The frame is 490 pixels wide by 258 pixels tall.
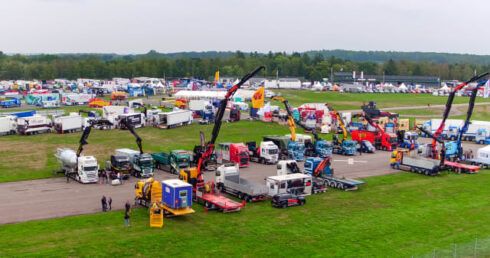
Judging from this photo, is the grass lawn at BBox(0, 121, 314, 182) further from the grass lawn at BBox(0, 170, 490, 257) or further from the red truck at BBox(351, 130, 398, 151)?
the grass lawn at BBox(0, 170, 490, 257)

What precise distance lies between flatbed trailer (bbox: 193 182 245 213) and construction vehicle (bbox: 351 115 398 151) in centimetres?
2911

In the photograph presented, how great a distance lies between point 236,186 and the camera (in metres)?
35.8

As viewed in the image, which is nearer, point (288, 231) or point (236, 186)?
point (288, 231)

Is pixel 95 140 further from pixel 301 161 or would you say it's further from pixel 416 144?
pixel 416 144

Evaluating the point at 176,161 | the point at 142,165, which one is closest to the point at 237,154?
the point at 176,161

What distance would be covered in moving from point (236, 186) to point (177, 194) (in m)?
7.14

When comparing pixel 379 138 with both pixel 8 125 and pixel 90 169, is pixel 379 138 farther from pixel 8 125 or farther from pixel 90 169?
pixel 8 125

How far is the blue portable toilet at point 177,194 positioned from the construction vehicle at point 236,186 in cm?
580

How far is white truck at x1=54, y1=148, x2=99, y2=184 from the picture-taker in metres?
39.3

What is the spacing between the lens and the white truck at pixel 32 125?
64.2 metres

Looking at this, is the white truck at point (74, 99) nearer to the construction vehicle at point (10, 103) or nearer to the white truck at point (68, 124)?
the construction vehicle at point (10, 103)

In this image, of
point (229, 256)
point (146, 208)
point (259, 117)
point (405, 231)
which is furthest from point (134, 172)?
point (259, 117)

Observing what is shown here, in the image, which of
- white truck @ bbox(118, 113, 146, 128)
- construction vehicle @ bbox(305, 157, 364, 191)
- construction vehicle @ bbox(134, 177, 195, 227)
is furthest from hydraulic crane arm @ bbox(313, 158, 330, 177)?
white truck @ bbox(118, 113, 146, 128)

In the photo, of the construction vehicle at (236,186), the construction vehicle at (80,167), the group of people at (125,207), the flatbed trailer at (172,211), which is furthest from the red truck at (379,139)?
the group of people at (125,207)
